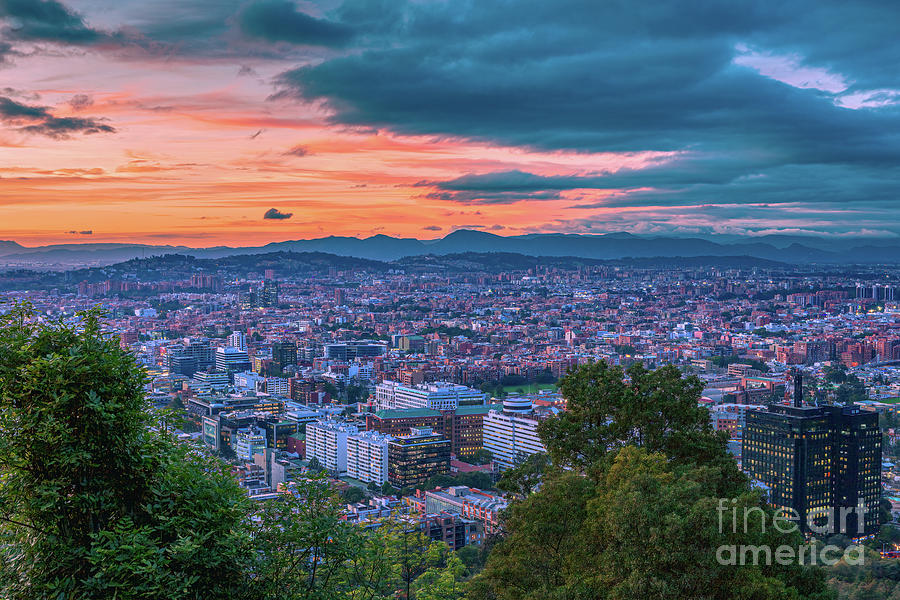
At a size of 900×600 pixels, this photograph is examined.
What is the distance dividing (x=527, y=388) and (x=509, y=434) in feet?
49.6

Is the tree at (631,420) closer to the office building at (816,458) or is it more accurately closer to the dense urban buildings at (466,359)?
the dense urban buildings at (466,359)

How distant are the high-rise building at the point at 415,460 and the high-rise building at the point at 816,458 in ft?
32.7

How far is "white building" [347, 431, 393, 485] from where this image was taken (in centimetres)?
2752

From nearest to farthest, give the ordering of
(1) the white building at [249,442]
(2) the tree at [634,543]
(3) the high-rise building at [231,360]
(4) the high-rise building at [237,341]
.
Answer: (2) the tree at [634,543], (1) the white building at [249,442], (3) the high-rise building at [231,360], (4) the high-rise building at [237,341]

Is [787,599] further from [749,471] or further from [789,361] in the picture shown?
[789,361]

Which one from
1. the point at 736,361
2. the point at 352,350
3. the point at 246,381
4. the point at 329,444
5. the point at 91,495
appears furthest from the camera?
the point at 352,350

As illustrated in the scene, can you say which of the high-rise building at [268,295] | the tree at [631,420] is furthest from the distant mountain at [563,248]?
the tree at [631,420]

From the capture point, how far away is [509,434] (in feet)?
105

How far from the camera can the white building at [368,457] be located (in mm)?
27516

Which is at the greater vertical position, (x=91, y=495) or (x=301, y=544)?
(x=91, y=495)

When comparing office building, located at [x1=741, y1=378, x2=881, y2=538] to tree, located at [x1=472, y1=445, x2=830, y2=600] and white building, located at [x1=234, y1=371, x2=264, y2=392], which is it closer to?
tree, located at [x1=472, y1=445, x2=830, y2=600]

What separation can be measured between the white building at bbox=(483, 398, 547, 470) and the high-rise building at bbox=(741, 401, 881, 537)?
8.38m

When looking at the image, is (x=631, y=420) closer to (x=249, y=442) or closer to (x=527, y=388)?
(x=249, y=442)

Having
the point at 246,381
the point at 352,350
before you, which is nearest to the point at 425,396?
the point at 246,381
